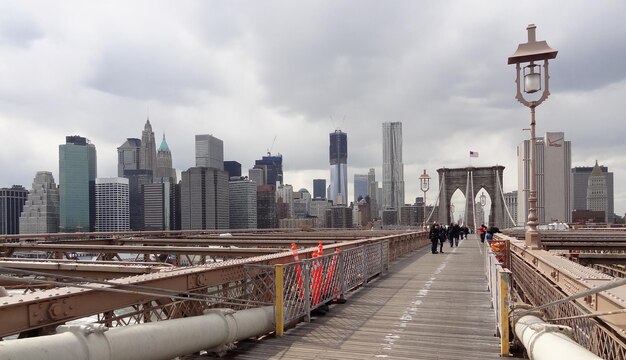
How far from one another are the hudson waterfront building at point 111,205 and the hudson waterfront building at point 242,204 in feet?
119

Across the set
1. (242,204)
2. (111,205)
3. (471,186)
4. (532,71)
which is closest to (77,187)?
(111,205)

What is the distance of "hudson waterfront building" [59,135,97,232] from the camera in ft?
502

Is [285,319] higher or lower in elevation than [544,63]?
lower

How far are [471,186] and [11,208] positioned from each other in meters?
132

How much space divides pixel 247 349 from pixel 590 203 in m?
223

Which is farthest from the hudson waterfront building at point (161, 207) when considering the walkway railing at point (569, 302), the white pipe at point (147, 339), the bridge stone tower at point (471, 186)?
the white pipe at point (147, 339)

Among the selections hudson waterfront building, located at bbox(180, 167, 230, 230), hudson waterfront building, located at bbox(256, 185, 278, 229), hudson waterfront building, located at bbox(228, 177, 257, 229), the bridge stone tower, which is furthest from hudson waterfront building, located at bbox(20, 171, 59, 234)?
the bridge stone tower

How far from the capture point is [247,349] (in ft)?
23.2

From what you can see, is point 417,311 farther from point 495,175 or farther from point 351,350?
point 495,175

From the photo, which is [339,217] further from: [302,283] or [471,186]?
[302,283]

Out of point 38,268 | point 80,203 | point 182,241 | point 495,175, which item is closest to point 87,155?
point 80,203

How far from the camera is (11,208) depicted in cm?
14438

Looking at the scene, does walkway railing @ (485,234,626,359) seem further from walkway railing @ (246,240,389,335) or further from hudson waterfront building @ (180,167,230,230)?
hudson waterfront building @ (180,167,230,230)

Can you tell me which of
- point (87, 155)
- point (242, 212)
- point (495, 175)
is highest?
point (87, 155)
